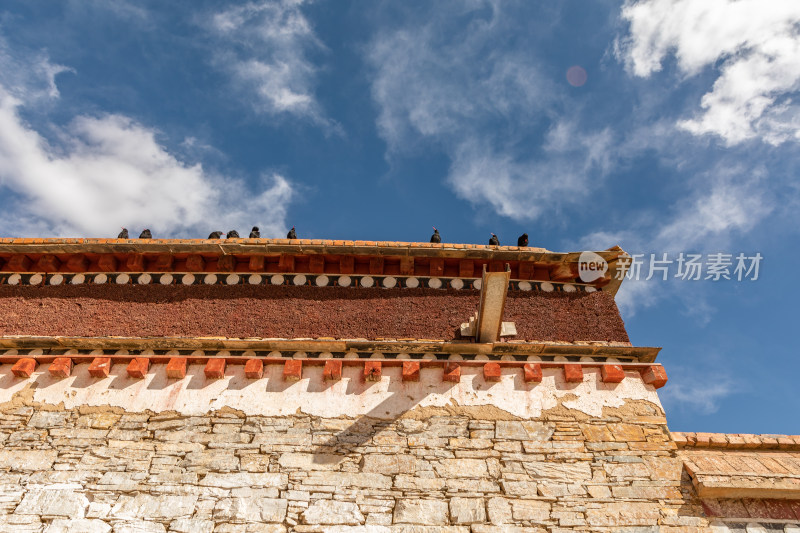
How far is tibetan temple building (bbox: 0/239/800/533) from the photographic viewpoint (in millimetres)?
4750

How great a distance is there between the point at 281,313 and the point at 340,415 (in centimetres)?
188

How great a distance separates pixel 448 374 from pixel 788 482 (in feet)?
11.5

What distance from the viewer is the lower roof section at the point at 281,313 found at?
6480mm

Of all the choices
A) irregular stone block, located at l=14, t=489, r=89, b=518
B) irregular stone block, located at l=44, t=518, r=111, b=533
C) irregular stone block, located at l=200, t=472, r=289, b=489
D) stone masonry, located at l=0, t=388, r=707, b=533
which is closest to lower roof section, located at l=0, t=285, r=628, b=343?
stone masonry, located at l=0, t=388, r=707, b=533

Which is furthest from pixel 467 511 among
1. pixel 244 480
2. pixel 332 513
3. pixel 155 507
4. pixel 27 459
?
pixel 27 459

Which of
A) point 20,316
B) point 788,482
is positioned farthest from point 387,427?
point 20,316

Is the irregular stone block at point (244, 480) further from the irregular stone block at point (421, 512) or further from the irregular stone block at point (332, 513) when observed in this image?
the irregular stone block at point (421, 512)

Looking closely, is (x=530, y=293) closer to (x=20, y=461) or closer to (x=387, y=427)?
(x=387, y=427)

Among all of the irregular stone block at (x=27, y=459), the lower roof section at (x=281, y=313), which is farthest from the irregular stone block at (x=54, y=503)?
the lower roof section at (x=281, y=313)

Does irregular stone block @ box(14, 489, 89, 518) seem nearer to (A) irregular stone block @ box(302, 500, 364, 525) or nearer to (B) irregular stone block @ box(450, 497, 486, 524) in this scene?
(A) irregular stone block @ box(302, 500, 364, 525)

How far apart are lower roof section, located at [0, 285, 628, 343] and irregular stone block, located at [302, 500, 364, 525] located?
7.01 ft

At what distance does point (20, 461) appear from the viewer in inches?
196

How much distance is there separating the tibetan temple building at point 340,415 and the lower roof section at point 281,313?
31 millimetres

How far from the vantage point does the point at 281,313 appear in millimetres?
6652
